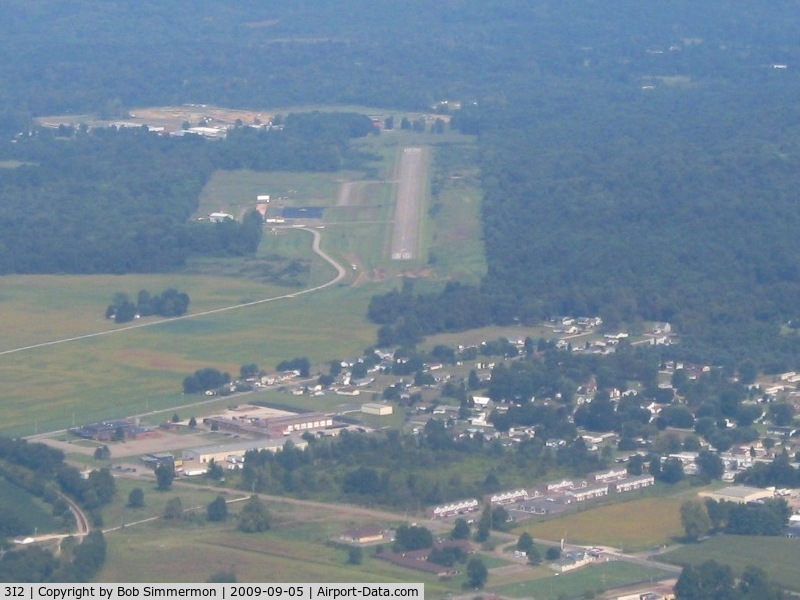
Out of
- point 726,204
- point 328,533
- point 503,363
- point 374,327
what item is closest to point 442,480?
point 328,533

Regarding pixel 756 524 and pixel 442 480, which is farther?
pixel 442 480

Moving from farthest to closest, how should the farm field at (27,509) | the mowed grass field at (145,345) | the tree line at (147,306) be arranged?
Result: the tree line at (147,306) < the mowed grass field at (145,345) < the farm field at (27,509)

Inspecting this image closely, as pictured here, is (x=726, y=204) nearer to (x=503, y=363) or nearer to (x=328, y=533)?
(x=503, y=363)

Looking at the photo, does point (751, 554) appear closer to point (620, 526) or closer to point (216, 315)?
point (620, 526)

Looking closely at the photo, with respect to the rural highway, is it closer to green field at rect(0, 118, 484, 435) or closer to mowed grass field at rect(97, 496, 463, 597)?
green field at rect(0, 118, 484, 435)

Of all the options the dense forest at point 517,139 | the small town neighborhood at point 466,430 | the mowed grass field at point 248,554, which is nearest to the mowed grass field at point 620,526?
the small town neighborhood at point 466,430

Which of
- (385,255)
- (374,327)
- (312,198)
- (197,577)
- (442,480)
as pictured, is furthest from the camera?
(312,198)

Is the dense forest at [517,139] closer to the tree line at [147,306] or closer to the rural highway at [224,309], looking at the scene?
the rural highway at [224,309]
